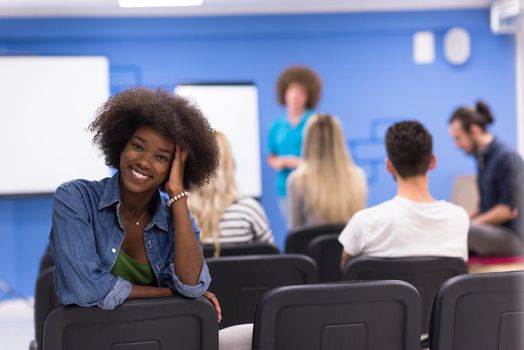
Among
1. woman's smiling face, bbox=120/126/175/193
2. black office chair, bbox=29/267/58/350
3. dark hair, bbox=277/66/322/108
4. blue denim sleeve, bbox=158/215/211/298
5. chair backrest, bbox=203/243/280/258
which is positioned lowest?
black office chair, bbox=29/267/58/350

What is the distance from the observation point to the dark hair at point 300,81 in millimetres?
6465

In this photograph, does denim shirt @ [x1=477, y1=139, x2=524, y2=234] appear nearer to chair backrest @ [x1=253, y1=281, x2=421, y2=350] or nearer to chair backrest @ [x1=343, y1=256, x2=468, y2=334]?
chair backrest @ [x1=343, y1=256, x2=468, y2=334]

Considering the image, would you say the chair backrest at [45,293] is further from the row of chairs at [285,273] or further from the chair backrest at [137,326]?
the chair backrest at [137,326]

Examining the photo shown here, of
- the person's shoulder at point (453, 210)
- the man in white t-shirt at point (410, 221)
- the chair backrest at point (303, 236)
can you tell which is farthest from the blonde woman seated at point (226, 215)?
the person's shoulder at point (453, 210)

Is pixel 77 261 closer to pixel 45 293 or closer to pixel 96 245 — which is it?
pixel 96 245

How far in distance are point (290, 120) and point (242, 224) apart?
10.0 ft

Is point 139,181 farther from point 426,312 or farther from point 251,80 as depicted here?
point 251,80

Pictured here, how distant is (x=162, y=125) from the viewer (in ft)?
6.91

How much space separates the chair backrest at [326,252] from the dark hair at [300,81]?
10.3 feet

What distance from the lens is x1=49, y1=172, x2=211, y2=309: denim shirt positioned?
1.88 meters

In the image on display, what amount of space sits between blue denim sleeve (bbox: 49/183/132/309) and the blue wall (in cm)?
435

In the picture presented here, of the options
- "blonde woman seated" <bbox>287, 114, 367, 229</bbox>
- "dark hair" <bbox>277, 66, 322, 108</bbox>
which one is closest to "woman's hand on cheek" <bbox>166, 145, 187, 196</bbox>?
"blonde woman seated" <bbox>287, 114, 367, 229</bbox>

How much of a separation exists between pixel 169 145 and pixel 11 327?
12.0 feet

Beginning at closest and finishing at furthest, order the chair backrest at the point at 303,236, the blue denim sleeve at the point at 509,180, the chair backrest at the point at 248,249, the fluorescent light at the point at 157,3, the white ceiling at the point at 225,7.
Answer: the chair backrest at the point at 248,249 → the chair backrest at the point at 303,236 → the blue denim sleeve at the point at 509,180 → the fluorescent light at the point at 157,3 → the white ceiling at the point at 225,7
